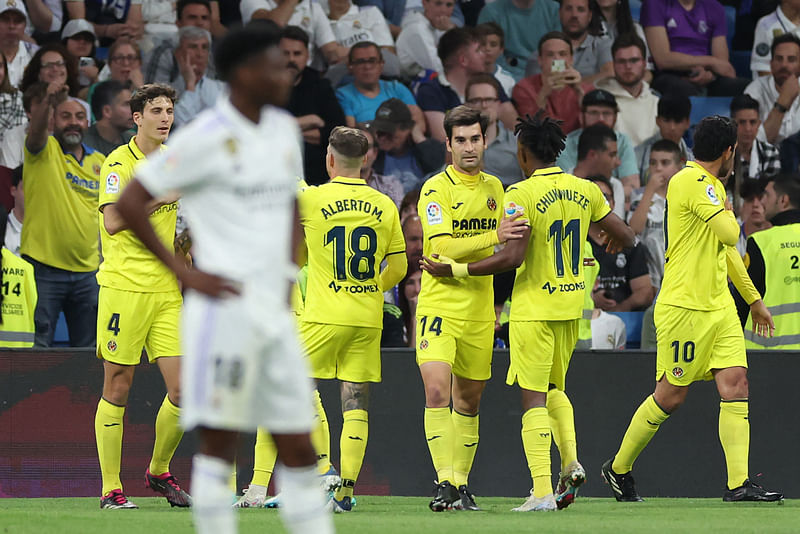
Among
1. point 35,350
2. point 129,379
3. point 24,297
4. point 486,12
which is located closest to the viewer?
point 129,379

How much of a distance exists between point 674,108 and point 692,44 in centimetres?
139

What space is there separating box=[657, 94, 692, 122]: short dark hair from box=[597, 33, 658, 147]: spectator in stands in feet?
0.53

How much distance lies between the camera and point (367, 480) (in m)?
8.90

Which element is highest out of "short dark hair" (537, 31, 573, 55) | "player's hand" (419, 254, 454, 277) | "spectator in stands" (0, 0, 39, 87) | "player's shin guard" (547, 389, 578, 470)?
"short dark hair" (537, 31, 573, 55)

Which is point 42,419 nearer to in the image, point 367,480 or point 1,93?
point 367,480

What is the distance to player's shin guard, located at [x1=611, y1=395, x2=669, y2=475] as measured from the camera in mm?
7734

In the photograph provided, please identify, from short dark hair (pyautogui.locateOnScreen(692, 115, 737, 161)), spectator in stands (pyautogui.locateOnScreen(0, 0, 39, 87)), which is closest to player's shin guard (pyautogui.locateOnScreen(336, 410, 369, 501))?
short dark hair (pyautogui.locateOnScreen(692, 115, 737, 161))

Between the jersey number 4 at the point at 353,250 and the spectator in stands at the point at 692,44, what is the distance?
269 inches

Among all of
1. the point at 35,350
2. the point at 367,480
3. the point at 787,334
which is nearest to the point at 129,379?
the point at 35,350

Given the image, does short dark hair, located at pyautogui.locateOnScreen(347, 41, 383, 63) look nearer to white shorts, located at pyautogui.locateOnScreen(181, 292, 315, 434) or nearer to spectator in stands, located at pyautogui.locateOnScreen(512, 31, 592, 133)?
spectator in stands, located at pyautogui.locateOnScreen(512, 31, 592, 133)

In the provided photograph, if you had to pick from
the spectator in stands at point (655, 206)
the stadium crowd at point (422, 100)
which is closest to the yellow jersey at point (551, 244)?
the stadium crowd at point (422, 100)

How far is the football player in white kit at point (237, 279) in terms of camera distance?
4020mm

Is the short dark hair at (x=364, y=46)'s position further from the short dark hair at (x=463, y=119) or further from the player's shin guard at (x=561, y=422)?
the player's shin guard at (x=561, y=422)

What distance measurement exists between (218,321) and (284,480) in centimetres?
63
